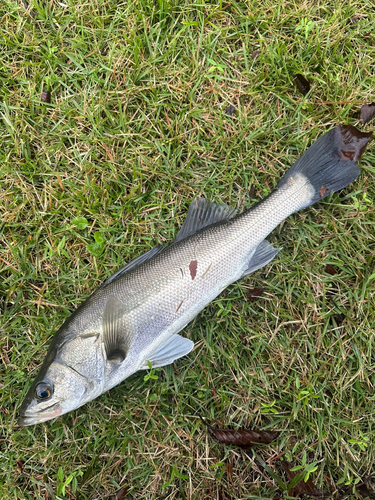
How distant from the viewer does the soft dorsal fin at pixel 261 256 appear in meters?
2.75

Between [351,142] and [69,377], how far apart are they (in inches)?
112

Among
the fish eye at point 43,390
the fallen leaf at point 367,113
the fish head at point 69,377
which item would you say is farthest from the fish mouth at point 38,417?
the fallen leaf at point 367,113

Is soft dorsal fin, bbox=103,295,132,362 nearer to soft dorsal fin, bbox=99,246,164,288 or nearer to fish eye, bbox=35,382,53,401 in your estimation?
soft dorsal fin, bbox=99,246,164,288

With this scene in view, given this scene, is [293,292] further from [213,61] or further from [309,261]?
[213,61]

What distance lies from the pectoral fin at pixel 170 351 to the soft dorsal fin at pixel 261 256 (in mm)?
718

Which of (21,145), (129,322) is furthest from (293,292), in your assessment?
(21,145)

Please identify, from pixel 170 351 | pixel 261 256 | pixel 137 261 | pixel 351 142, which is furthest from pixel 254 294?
pixel 351 142

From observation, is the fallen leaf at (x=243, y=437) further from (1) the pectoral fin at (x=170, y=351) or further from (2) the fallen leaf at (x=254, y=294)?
(2) the fallen leaf at (x=254, y=294)

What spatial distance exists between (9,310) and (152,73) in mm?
2468

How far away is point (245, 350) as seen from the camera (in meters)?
2.98

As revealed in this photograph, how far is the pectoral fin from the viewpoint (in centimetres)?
267

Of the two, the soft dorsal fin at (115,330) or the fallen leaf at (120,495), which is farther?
the fallen leaf at (120,495)

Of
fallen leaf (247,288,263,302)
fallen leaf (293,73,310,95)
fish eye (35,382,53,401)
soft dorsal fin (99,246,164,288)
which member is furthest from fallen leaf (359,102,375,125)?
fish eye (35,382,53,401)

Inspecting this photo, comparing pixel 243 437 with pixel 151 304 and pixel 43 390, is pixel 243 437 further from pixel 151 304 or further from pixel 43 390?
pixel 43 390
